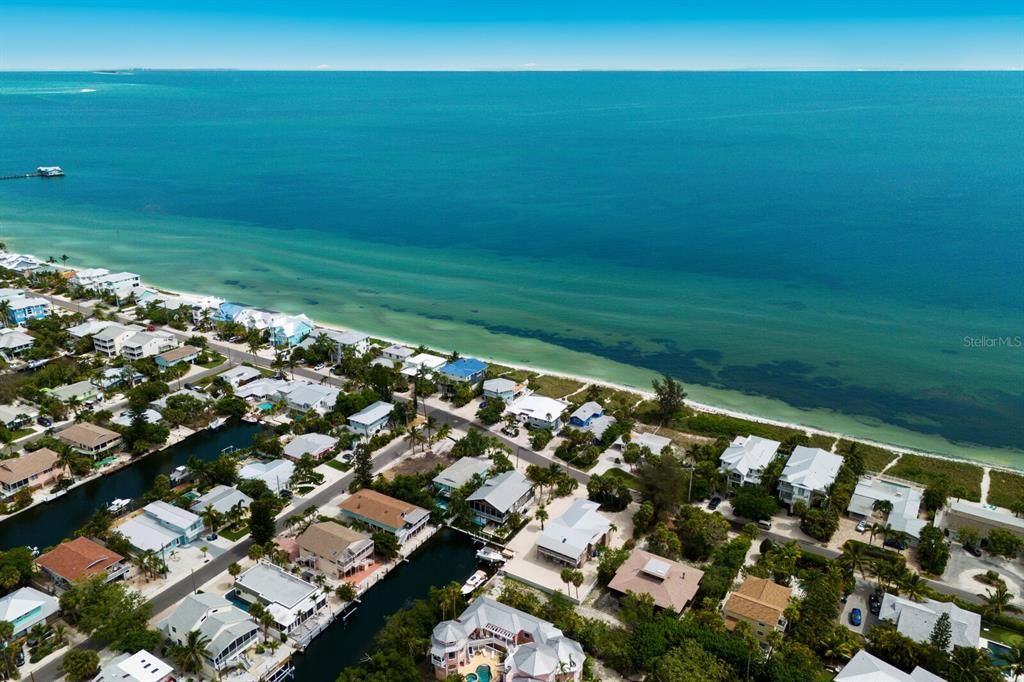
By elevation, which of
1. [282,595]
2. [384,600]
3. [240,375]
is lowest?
[384,600]

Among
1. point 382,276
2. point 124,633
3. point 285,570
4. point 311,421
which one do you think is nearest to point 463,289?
point 382,276

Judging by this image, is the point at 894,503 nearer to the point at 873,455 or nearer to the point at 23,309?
the point at 873,455

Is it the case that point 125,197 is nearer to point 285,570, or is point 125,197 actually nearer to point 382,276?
point 382,276

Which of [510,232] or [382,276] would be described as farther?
[510,232]

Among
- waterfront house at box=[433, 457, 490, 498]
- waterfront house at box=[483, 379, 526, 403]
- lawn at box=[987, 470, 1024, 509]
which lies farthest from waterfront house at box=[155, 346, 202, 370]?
lawn at box=[987, 470, 1024, 509]

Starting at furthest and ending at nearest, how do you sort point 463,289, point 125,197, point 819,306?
point 125,197
point 463,289
point 819,306

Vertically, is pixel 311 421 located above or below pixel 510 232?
below

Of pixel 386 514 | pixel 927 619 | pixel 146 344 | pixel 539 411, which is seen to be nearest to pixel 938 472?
pixel 927 619
